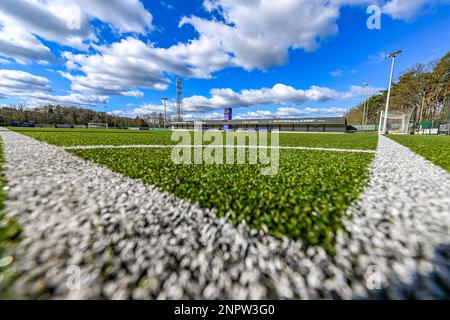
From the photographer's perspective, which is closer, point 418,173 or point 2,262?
point 2,262

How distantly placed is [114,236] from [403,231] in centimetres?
372

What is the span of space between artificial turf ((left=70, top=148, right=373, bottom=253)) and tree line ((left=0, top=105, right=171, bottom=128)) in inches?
3858

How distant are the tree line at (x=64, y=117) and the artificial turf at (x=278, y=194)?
98.0m

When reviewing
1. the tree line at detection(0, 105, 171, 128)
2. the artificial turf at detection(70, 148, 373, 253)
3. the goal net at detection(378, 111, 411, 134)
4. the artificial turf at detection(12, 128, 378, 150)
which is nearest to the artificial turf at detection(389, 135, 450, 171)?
the artificial turf at detection(12, 128, 378, 150)

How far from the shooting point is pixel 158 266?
2002mm

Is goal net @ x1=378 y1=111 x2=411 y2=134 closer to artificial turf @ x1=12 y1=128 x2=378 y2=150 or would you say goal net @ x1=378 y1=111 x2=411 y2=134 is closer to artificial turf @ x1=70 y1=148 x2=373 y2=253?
artificial turf @ x1=12 y1=128 x2=378 y2=150

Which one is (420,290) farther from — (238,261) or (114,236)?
(114,236)

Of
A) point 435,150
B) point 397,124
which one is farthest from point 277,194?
point 397,124

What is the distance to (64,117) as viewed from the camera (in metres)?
92.2

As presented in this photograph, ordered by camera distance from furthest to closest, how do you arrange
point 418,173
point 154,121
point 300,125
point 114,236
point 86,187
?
point 154,121 → point 300,125 → point 418,173 → point 86,187 → point 114,236

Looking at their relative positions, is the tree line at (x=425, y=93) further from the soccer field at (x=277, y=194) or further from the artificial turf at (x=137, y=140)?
the soccer field at (x=277, y=194)

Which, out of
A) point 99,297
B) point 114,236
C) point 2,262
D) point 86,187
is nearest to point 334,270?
point 99,297
